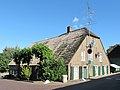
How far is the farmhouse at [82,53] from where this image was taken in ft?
110

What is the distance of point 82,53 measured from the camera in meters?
35.7

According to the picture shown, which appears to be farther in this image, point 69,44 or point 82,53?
point 69,44

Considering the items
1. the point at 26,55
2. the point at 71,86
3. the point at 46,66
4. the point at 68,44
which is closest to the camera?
the point at 71,86

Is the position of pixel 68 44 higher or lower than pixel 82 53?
higher

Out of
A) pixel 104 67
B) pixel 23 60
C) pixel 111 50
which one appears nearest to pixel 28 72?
pixel 23 60

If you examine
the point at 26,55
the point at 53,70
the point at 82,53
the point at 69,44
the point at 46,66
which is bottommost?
the point at 53,70

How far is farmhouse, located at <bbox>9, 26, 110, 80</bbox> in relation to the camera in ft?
110

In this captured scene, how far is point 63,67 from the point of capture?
104ft

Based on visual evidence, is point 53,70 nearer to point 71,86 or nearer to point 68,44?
point 71,86

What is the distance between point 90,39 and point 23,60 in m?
11.9

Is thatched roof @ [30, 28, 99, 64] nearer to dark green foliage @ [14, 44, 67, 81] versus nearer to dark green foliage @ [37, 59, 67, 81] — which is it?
dark green foliage @ [37, 59, 67, 81]

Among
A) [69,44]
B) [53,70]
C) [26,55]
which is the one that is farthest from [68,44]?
[53,70]

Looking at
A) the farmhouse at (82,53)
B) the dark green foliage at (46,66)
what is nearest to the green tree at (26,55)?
the dark green foliage at (46,66)

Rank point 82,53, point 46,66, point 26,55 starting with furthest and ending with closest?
point 82,53 < point 26,55 < point 46,66
